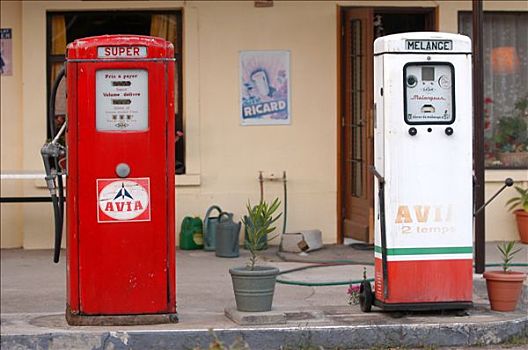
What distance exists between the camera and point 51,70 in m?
12.5

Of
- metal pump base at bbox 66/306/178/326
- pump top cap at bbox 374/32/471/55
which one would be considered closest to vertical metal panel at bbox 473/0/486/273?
pump top cap at bbox 374/32/471/55

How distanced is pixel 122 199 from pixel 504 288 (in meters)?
3.03

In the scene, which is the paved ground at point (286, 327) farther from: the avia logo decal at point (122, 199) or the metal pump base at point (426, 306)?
the avia logo decal at point (122, 199)

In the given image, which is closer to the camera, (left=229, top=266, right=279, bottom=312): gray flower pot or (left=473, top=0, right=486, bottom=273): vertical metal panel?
(left=229, top=266, right=279, bottom=312): gray flower pot

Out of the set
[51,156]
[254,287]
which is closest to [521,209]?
[254,287]

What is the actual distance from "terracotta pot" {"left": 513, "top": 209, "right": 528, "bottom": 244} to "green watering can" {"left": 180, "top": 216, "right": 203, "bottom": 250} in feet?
12.4

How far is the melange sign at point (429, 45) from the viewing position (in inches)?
309

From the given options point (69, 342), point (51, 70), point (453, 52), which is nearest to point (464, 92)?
point (453, 52)

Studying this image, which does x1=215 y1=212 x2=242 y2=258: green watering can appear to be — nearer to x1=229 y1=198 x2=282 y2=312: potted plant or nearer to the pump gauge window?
x1=229 y1=198 x2=282 y2=312: potted plant

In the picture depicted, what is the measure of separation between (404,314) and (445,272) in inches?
18.1

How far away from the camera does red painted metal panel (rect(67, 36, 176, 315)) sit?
759 cm

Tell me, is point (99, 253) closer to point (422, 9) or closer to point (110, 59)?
point (110, 59)

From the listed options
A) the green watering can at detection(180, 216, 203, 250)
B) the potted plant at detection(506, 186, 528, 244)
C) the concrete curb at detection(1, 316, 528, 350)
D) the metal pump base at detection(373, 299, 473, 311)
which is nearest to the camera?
the concrete curb at detection(1, 316, 528, 350)

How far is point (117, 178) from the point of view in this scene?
7.63 meters
